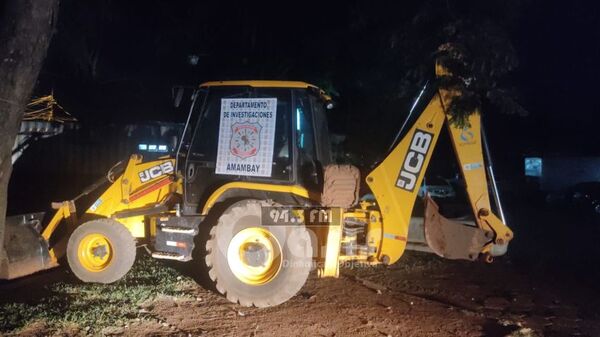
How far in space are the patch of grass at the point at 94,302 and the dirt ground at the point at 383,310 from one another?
0.33 feet

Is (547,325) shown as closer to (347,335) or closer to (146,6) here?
(347,335)

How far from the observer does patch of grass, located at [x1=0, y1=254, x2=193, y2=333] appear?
5320mm

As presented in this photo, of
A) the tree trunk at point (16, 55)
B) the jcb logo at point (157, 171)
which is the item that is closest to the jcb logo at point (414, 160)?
the jcb logo at point (157, 171)

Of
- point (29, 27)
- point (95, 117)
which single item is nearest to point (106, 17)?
point (95, 117)

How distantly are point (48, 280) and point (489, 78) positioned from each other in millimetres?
6553

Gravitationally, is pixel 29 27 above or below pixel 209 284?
above

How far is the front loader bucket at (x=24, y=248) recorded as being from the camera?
21.8ft

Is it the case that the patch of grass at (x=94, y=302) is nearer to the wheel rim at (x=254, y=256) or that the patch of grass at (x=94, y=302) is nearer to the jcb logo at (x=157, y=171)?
the wheel rim at (x=254, y=256)

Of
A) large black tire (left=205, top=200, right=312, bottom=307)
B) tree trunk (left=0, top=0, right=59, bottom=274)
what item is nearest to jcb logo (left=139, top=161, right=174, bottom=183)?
large black tire (left=205, top=200, right=312, bottom=307)

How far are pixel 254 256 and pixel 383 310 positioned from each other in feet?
5.61

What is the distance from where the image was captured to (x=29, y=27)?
13.5 feet

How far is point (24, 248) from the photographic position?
6758 mm

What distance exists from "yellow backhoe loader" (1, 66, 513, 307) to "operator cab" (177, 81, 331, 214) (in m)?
0.01

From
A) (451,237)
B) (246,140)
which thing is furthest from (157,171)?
(451,237)
